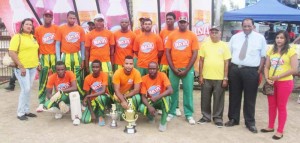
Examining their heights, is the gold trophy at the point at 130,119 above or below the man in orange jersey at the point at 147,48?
below

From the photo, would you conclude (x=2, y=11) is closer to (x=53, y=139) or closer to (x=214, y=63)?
(x=53, y=139)

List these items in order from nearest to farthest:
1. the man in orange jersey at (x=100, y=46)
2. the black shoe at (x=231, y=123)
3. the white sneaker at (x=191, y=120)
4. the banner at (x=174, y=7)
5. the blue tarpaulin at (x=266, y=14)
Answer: the black shoe at (x=231, y=123)
the white sneaker at (x=191, y=120)
the man in orange jersey at (x=100, y=46)
the banner at (x=174, y=7)
the blue tarpaulin at (x=266, y=14)

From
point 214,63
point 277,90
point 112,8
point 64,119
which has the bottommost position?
point 64,119

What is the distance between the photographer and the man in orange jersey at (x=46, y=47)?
5.91 meters

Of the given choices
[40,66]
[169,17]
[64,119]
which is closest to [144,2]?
[169,17]

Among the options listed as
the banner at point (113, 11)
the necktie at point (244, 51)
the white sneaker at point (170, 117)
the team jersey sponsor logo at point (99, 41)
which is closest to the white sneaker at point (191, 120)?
the white sneaker at point (170, 117)

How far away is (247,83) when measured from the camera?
5.01m

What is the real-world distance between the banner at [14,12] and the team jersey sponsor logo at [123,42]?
2.75m

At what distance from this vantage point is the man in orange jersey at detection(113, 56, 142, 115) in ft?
16.8

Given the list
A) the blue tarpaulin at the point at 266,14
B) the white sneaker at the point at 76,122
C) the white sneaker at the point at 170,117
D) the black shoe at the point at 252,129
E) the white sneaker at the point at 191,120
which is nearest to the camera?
the black shoe at the point at 252,129

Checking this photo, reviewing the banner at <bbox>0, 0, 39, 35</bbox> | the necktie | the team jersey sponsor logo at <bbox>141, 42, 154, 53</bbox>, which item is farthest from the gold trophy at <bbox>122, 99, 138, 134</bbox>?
the banner at <bbox>0, 0, 39, 35</bbox>

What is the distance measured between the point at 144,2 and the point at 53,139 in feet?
13.4

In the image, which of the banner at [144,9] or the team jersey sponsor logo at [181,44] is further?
the banner at [144,9]

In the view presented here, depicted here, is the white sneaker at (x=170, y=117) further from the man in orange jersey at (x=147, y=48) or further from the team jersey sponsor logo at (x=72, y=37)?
the team jersey sponsor logo at (x=72, y=37)
